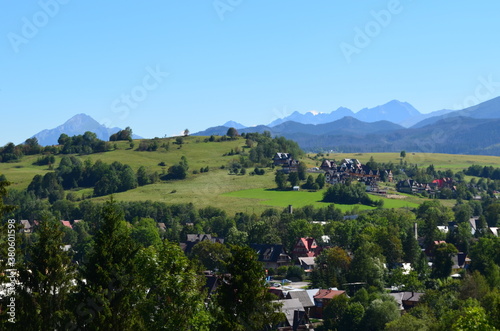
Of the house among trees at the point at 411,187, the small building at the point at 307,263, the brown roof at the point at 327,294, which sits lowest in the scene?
the small building at the point at 307,263

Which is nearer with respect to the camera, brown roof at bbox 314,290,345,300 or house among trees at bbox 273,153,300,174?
brown roof at bbox 314,290,345,300

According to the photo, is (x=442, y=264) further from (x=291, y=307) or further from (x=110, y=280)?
(x=110, y=280)

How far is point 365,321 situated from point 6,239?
4187 centimetres

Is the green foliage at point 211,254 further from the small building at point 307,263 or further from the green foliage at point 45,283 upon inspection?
the green foliage at point 45,283

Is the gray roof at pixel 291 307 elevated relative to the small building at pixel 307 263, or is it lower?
elevated

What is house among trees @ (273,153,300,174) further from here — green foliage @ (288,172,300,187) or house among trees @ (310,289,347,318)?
house among trees @ (310,289,347,318)

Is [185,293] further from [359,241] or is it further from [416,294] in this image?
[359,241]

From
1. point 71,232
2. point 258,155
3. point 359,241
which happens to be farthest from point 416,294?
point 258,155

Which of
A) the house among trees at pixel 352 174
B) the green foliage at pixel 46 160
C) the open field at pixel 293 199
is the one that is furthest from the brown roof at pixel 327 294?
the green foliage at pixel 46 160

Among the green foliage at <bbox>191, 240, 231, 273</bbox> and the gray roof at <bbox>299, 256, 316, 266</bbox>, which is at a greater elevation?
the green foliage at <bbox>191, 240, 231, 273</bbox>

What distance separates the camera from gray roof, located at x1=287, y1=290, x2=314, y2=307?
68.6 m

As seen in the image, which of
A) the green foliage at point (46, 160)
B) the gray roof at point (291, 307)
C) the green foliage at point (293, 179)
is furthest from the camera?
the green foliage at point (46, 160)

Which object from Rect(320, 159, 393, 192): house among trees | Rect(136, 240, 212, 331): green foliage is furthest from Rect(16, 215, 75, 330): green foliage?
Rect(320, 159, 393, 192): house among trees

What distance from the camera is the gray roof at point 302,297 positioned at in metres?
68.6
